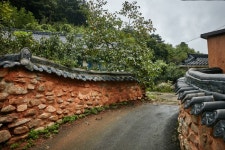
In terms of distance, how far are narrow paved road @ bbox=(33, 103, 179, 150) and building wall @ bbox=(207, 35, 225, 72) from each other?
2.42 meters

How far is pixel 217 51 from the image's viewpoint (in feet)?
21.9

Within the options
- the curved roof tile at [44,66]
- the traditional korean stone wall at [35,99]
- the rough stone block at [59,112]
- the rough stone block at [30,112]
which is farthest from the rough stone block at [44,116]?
the curved roof tile at [44,66]

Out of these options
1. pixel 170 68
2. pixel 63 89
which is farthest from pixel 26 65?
pixel 170 68

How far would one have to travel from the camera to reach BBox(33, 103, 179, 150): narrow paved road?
219 inches

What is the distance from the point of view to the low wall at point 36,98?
5.21 meters

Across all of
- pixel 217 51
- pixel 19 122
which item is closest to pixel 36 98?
pixel 19 122

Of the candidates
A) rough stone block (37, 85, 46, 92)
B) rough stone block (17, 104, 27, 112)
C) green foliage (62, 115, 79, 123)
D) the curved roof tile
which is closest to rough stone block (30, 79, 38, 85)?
rough stone block (37, 85, 46, 92)

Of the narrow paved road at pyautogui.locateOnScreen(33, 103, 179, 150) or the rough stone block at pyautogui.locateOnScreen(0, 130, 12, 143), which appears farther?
the narrow paved road at pyautogui.locateOnScreen(33, 103, 179, 150)

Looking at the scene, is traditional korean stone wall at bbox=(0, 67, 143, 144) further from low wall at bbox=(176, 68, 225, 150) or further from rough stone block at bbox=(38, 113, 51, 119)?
low wall at bbox=(176, 68, 225, 150)

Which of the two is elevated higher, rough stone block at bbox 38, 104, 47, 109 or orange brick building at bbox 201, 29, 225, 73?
orange brick building at bbox 201, 29, 225, 73

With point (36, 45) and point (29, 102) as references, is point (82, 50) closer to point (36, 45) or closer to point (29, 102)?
point (36, 45)

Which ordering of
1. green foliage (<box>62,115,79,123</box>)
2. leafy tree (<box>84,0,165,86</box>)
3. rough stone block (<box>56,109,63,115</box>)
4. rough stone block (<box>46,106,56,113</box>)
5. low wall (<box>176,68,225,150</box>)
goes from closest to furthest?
low wall (<box>176,68,225,150</box>)
rough stone block (<box>46,106,56,113</box>)
rough stone block (<box>56,109,63,115</box>)
green foliage (<box>62,115,79,123</box>)
leafy tree (<box>84,0,165,86</box>)

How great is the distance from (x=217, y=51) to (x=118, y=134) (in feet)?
12.9

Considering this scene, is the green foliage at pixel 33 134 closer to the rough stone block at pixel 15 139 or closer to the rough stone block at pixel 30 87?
the rough stone block at pixel 15 139
